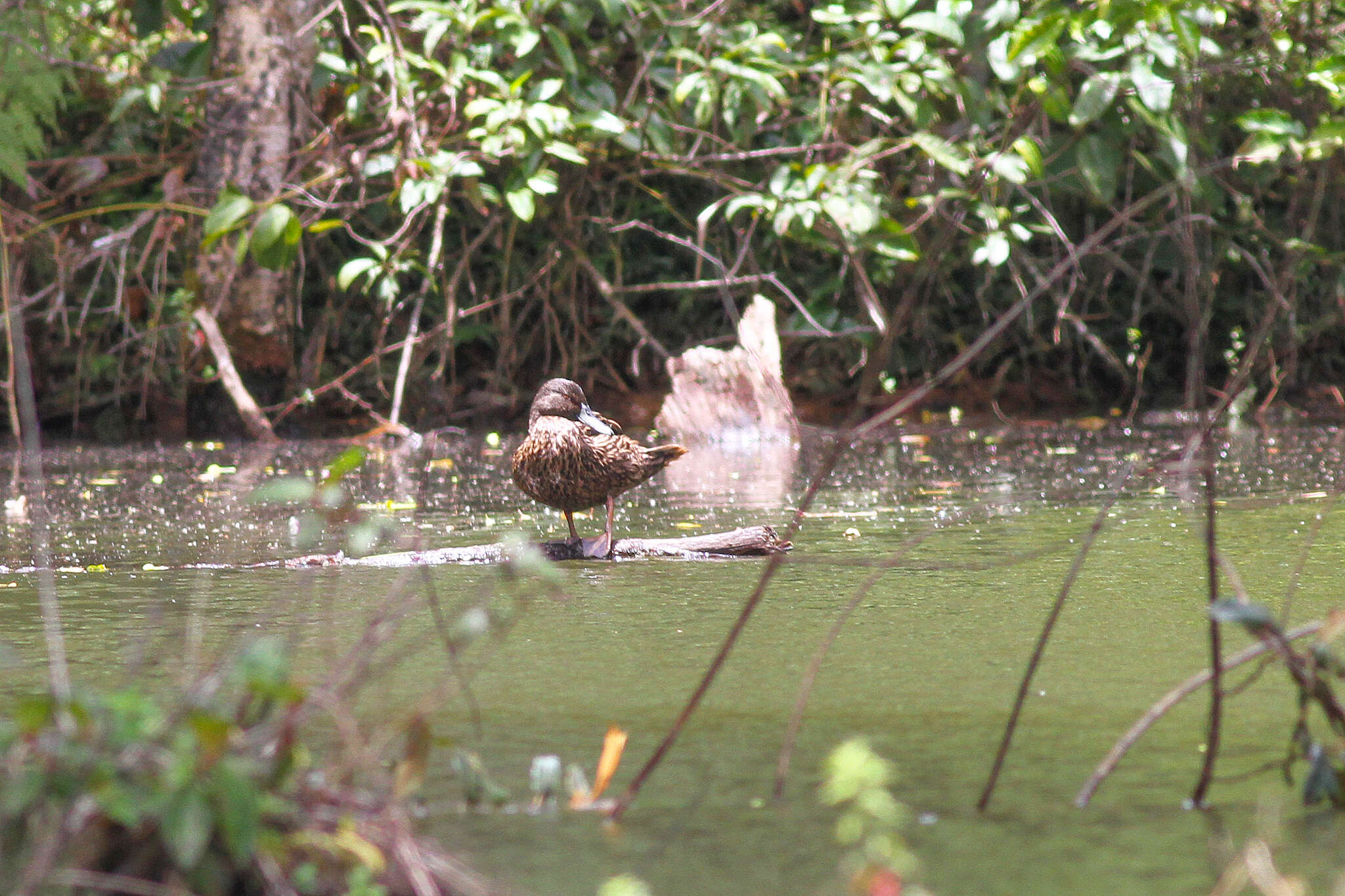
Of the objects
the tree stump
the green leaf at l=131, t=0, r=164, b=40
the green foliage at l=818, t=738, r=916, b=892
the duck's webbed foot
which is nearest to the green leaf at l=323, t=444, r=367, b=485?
the green foliage at l=818, t=738, r=916, b=892

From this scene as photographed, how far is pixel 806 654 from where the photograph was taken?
290 centimetres

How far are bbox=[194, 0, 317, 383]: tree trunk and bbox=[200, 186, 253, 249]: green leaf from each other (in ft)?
3.72

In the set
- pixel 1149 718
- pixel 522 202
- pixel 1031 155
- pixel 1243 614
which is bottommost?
pixel 1149 718

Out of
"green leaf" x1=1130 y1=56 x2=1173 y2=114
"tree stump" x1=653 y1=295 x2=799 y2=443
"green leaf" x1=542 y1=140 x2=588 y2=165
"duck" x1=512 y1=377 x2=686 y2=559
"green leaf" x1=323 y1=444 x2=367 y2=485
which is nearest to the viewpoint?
"green leaf" x1=323 y1=444 x2=367 y2=485

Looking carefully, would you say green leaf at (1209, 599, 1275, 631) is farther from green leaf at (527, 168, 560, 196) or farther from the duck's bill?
green leaf at (527, 168, 560, 196)

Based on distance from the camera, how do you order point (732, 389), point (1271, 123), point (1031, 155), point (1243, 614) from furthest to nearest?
point (732, 389) < point (1271, 123) < point (1031, 155) < point (1243, 614)

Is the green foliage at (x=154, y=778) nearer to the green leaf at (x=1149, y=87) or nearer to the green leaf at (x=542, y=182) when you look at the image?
the green leaf at (x=542, y=182)

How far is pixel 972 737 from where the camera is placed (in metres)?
2.29

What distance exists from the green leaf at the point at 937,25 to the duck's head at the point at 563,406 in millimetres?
3743

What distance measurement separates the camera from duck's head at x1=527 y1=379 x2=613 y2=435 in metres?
4.43

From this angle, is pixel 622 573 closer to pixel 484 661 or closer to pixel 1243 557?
pixel 484 661

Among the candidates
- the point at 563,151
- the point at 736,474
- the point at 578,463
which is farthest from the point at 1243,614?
the point at 563,151

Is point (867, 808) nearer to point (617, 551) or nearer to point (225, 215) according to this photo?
point (617, 551)

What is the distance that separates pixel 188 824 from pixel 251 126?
7324mm
